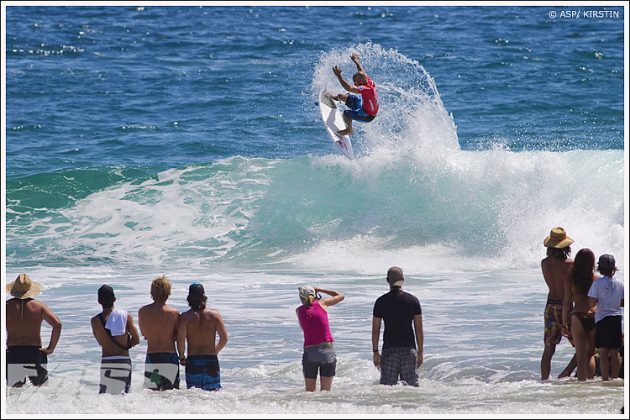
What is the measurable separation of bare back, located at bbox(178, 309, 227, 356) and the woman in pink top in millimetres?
695

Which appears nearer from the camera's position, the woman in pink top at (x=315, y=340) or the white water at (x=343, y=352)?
the white water at (x=343, y=352)

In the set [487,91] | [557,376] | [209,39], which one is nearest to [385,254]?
[557,376]

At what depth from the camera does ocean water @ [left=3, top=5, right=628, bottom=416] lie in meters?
10.0

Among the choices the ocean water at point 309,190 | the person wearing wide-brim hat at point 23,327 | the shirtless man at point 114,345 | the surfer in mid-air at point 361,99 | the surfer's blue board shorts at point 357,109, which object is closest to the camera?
the shirtless man at point 114,345

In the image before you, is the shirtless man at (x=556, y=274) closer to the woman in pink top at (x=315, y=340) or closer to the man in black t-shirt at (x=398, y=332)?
the man in black t-shirt at (x=398, y=332)

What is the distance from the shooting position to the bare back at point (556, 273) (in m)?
9.14

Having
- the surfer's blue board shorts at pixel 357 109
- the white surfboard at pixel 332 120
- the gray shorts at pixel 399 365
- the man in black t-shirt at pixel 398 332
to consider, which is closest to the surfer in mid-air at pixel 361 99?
the surfer's blue board shorts at pixel 357 109

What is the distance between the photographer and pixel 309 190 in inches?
781

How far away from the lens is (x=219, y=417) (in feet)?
25.1

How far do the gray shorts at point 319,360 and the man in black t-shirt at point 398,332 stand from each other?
38 cm

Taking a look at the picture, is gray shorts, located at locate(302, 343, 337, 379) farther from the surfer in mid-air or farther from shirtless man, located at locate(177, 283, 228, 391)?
the surfer in mid-air

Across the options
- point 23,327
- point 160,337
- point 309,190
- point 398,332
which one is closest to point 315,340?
point 398,332

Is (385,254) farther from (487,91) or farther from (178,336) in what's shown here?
(487,91)

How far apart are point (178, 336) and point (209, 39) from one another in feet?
84.9
